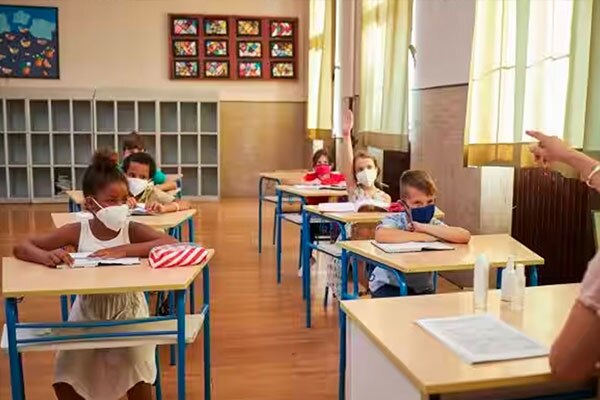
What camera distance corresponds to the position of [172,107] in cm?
1024

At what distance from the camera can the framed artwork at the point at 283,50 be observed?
413 inches

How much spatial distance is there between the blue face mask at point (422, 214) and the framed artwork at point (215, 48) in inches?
306

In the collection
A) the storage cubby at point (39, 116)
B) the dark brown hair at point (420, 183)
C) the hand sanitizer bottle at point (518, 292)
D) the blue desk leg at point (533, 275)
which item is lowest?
the blue desk leg at point (533, 275)

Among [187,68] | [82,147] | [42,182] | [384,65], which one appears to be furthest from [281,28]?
[384,65]

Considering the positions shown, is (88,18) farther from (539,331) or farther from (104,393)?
(539,331)

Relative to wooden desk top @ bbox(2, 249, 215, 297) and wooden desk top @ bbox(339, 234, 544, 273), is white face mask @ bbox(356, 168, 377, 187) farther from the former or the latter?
wooden desk top @ bbox(2, 249, 215, 297)

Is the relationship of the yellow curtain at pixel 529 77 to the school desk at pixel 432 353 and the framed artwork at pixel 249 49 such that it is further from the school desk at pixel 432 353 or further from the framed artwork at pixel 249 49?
the framed artwork at pixel 249 49

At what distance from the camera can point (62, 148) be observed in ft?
33.0

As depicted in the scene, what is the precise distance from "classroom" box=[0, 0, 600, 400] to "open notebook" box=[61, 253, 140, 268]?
12mm

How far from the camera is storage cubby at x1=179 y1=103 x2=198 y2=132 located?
1023cm

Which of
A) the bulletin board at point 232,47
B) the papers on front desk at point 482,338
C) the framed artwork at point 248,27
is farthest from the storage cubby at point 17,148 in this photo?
the papers on front desk at point 482,338

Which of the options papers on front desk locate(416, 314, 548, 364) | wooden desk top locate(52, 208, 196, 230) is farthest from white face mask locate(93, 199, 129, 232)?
papers on front desk locate(416, 314, 548, 364)

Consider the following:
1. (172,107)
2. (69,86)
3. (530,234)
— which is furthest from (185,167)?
(530,234)

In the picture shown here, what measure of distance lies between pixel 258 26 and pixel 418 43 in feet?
17.3
